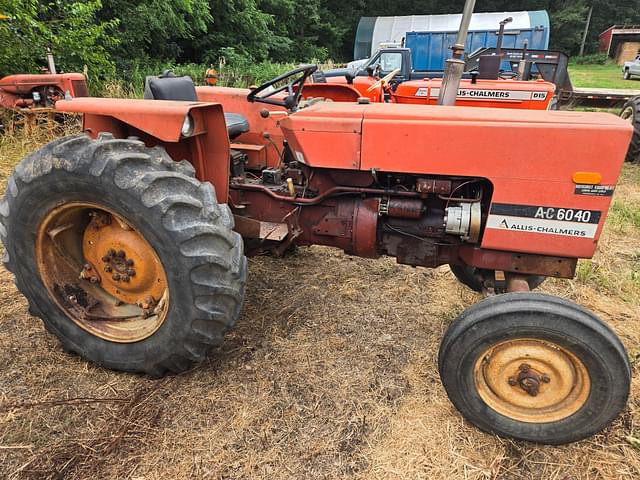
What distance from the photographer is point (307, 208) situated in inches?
90.8

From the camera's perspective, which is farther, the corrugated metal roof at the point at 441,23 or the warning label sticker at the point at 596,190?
the corrugated metal roof at the point at 441,23

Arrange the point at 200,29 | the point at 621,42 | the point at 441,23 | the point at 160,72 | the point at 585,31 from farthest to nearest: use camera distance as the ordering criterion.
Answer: the point at 585,31 < the point at 621,42 < the point at 441,23 < the point at 200,29 < the point at 160,72

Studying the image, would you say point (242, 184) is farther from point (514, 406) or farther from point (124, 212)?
point (514, 406)

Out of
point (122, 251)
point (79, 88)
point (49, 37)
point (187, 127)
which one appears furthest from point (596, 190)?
point (49, 37)

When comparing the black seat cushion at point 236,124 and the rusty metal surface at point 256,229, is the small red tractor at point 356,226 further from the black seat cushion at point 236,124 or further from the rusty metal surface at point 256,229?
the black seat cushion at point 236,124

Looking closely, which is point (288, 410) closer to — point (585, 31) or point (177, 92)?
point (177, 92)

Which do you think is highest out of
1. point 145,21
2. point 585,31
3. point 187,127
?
point 145,21

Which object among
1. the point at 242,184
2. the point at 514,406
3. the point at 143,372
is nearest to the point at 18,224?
the point at 143,372

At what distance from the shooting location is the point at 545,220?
5.97 feet

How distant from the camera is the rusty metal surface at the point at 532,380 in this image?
5.61ft

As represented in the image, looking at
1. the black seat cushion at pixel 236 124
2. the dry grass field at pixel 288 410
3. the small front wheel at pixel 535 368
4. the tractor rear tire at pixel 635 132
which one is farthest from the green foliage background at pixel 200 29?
the tractor rear tire at pixel 635 132

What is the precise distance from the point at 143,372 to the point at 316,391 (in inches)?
31.3

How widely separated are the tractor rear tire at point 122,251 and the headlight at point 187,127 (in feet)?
0.47

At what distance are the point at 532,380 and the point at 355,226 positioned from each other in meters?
0.97
